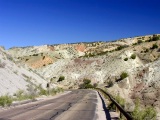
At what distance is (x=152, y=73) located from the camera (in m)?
74.6

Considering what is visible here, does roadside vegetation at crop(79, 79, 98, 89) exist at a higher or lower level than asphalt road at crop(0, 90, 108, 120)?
lower

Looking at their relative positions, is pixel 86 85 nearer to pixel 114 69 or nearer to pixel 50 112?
pixel 114 69

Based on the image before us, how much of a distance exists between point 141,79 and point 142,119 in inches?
2460

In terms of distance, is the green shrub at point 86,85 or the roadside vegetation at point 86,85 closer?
the green shrub at point 86,85

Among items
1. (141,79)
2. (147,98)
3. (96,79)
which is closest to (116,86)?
(141,79)

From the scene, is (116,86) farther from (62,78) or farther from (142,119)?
(142,119)

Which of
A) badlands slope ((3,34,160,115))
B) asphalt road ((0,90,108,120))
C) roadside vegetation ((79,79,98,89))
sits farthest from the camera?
roadside vegetation ((79,79,98,89))

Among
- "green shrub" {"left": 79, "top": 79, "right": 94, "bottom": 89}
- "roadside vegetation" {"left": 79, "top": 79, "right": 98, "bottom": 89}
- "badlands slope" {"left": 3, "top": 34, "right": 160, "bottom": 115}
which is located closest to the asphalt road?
"badlands slope" {"left": 3, "top": 34, "right": 160, "bottom": 115}

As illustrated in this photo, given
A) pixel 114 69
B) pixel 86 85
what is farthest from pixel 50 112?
pixel 114 69

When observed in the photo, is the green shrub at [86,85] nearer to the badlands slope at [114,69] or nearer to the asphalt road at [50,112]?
the badlands slope at [114,69]

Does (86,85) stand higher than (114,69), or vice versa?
(114,69)

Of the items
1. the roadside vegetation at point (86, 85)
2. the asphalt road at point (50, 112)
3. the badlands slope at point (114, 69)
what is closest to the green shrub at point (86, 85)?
the roadside vegetation at point (86, 85)

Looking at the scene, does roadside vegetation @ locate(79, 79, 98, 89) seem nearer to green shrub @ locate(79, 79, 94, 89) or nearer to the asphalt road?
green shrub @ locate(79, 79, 94, 89)

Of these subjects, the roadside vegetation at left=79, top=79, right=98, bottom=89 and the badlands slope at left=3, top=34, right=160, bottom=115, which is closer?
the badlands slope at left=3, top=34, right=160, bottom=115
